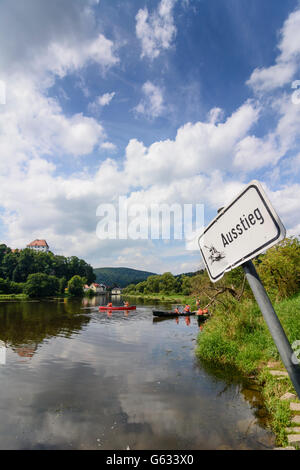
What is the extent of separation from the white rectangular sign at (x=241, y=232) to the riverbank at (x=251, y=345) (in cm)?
754

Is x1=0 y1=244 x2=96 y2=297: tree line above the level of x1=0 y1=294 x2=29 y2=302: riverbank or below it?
above

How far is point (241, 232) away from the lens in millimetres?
1464

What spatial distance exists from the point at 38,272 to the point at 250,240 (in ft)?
305

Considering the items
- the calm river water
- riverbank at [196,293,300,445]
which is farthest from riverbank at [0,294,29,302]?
riverbank at [196,293,300,445]

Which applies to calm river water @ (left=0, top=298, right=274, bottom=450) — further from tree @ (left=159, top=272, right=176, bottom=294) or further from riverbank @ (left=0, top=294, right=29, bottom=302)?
tree @ (left=159, top=272, right=176, bottom=294)

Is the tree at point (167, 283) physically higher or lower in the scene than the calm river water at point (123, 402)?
higher

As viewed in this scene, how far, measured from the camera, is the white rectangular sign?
1284 millimetres

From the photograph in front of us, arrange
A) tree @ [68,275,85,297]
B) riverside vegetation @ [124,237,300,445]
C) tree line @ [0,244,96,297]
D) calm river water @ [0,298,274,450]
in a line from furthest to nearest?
1. tree @ [68,275,85,297]
2. tree line @ [0,244,96,297]
3. riverside vegetation @ [124,237,300,445]
4. calm river water @ [0,298,274,450]

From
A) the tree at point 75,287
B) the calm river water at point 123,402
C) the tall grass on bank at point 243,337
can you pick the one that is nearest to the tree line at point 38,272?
the tree at point 75,287

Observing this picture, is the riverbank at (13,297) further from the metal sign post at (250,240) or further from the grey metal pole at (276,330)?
the grey metal pole at (276,330)

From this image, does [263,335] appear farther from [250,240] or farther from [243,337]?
[250,240]

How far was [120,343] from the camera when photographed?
1797 cm

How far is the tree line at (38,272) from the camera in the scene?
2761 inches
